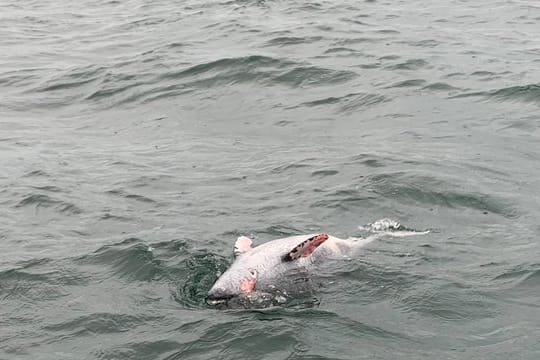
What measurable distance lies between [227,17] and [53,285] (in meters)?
15.6

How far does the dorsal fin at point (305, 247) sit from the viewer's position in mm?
8586

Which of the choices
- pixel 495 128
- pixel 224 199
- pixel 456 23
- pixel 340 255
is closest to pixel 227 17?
pixel 456 23

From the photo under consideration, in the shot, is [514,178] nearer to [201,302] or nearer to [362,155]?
[362,155]

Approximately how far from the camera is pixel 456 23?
70.9 ft

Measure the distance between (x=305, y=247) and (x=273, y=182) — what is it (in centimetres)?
339

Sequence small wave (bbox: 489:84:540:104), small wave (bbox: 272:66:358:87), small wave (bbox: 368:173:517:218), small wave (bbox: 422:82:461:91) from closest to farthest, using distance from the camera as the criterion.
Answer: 1. small wave (bbox: 368:173:517:218)
2. small wave (bbox: 489:84:540:104)
3. small wave (bbox: 422:82:461:91)
4. small wave (bbox: 272:66:358:87)

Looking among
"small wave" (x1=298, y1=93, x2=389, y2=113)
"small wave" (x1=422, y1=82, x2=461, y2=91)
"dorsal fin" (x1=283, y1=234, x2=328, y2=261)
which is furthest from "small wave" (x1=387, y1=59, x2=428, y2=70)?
"dorsal fin" (x1=283, y1=234, x2=328, y2=261)

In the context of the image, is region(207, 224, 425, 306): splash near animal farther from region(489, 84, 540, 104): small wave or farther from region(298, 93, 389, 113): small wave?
region(489, 84, 540, 104): small wave

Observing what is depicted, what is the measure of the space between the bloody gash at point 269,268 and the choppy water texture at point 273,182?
222 mm

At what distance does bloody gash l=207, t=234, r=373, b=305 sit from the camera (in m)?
8.23

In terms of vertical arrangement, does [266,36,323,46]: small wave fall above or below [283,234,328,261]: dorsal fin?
below

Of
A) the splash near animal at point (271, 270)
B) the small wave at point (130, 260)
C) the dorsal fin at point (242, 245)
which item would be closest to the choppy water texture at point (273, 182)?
the small wave at point (130, 260)

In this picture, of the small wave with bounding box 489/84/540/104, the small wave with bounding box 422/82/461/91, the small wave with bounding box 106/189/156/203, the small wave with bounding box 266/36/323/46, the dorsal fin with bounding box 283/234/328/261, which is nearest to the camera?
the dorsal fin with bounding box 283/234/328/261

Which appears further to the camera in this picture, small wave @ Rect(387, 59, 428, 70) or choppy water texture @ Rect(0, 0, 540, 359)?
small wave @ Rect(387, 59, 428, 70)
